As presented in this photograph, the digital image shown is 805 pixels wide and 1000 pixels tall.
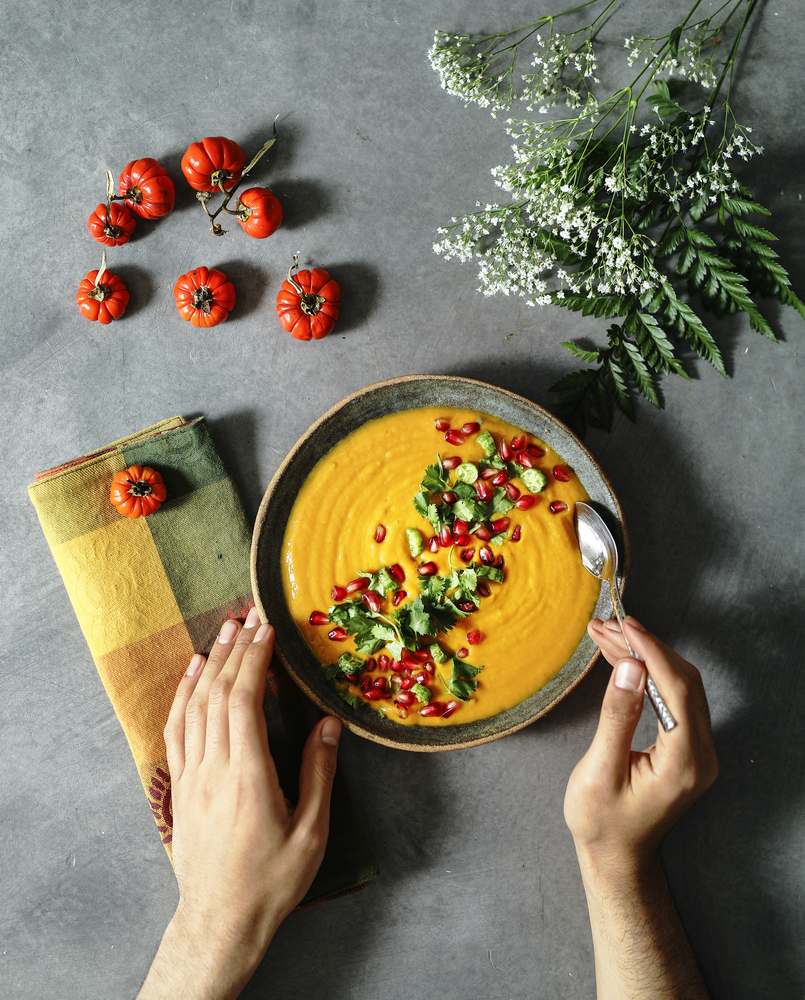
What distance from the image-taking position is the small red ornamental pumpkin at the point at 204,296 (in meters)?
2.44

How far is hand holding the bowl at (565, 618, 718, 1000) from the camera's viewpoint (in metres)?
2.06

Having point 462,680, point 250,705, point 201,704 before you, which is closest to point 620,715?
point 462,680

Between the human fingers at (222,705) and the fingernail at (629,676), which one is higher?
the human fingers at (222,705)

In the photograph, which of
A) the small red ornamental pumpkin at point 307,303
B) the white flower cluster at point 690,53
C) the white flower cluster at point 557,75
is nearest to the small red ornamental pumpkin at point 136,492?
the small red ornamental pumpkin at point 307,303

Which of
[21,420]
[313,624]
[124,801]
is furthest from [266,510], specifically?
[124,801]

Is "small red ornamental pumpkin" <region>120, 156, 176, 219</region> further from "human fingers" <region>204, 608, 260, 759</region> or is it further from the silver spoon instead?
the silver spoon

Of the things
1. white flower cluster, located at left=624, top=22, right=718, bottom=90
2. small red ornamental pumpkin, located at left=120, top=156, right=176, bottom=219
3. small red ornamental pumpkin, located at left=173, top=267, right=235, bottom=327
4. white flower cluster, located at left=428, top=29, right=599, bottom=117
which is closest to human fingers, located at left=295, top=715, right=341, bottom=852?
small red ornamental pumpkin, located at left=173, top=267, right=235, bottom=327

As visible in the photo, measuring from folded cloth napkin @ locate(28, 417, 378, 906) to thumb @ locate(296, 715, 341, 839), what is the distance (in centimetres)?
19

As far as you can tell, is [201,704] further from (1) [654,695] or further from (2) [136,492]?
(1) [654,695]

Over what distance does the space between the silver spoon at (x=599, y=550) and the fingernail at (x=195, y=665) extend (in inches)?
60.5

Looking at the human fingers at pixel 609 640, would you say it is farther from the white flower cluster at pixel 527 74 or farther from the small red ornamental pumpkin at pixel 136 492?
the white flower cluster at pixel 527 74

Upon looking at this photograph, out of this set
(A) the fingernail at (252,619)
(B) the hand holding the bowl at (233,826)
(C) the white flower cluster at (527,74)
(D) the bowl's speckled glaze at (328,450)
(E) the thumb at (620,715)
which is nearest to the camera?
(E) the thumb at (620,715)

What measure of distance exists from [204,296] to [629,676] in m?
2.10

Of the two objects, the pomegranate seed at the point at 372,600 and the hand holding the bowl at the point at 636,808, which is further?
the pomegranate seed at the point at 372,600
